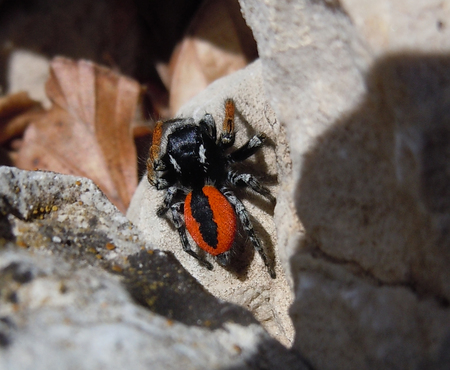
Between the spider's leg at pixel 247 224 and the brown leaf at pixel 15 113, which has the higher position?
the spider's leg at pixel 247 224

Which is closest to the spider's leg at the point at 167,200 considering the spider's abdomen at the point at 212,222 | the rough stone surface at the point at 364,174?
the spider's abdomen at the point at 212,222

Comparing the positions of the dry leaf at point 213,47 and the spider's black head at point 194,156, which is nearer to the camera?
the spider's black head at point 194,156

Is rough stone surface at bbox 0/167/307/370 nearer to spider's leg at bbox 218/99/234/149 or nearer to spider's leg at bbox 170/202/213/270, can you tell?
spider's leg at bbox 170/202/213/270

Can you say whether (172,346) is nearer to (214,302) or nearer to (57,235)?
(214,302)

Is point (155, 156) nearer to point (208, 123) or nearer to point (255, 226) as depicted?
point (208, 123)

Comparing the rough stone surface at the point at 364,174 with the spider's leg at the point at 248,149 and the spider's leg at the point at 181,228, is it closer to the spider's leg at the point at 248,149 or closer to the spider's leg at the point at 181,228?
the spider's leg at the point at 248,149

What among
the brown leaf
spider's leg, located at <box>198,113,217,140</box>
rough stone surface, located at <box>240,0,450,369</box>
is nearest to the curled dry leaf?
the brown leaf
